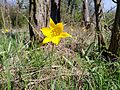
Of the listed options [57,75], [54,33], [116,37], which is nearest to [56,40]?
[54,33]

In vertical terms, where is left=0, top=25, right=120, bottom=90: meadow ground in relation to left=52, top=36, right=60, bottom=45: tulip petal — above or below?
below

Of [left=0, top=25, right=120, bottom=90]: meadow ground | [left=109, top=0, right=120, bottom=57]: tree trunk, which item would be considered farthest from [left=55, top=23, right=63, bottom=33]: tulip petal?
[left=109, top=0, right=120, bottom=57]: tree trunk

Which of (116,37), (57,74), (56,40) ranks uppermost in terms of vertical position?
(56,40)

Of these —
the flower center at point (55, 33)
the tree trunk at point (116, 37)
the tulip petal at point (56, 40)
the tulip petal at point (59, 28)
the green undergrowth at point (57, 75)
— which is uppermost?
the tulip petal at point (59, 28)

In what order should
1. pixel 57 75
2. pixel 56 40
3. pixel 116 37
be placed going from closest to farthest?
pixel 56 40
pixel 57 75
pixel 116 37

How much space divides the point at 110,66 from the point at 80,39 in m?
1.09

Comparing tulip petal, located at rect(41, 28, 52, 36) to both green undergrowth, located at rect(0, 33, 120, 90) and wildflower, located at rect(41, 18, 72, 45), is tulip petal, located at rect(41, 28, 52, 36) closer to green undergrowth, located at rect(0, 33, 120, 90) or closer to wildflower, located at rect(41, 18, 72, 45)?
wildflower, located at rect(41, 18, 72, 45)

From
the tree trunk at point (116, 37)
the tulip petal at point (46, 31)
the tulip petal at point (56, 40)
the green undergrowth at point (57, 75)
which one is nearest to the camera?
the tulip petal at point (56, 40)

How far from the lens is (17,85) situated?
1990 millimetres

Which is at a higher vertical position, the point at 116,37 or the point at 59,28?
the point at 59,28

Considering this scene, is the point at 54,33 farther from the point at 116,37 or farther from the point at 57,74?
the point at 116,37

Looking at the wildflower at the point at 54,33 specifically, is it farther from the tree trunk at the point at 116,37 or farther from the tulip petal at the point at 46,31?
the tree trunk at the point at 116,37

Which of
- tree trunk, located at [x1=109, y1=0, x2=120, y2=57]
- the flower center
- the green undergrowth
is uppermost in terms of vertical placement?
the flower center

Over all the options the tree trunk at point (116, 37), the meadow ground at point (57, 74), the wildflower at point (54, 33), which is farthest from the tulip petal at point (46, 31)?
the tree trunk at point (116, 37)
